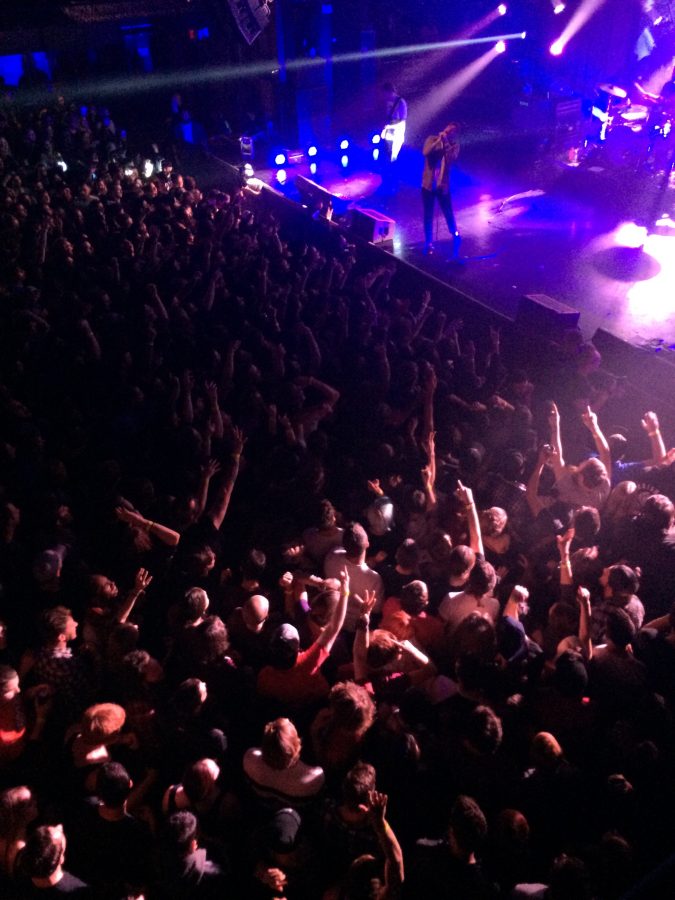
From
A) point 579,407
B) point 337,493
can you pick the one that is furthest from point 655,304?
point 337,493

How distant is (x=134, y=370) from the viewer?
179 inches

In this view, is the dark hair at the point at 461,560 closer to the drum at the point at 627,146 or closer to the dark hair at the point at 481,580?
the dark hair at the point at 481,580

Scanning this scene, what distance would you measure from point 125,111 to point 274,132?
4205 mm

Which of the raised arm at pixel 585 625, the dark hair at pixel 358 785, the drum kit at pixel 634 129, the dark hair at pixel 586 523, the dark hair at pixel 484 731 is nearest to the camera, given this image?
the dark hair at pixel 358 785

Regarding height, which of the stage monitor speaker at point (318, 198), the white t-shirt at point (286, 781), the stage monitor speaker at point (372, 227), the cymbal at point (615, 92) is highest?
the cymbal at point (615, 92)

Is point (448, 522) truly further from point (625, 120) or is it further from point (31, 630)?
point (625, 120)

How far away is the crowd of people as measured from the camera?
6.32ft

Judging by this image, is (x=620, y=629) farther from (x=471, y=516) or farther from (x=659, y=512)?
(x=471, y=516)

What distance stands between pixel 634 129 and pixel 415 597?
12.5 meters

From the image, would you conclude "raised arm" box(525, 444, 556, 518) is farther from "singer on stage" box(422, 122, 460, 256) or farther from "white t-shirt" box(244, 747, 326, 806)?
"singer on stage" box(422, 122, 460, 256)

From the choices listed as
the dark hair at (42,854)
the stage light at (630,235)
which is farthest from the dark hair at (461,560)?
the stage light at (630,235)

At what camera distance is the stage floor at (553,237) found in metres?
6.96

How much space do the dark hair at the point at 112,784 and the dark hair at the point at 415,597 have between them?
1.32 m

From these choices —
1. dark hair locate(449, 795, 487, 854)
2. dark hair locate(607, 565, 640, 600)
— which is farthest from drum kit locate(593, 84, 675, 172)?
dark hair locate(449, 795, 487, 854)
